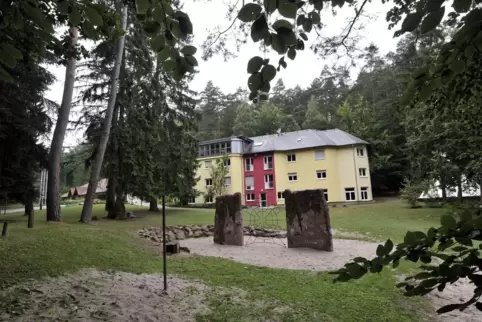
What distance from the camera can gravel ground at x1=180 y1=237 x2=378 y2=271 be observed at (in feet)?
27.2

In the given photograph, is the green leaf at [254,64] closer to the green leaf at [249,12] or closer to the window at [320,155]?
the green leaf at [249,12]

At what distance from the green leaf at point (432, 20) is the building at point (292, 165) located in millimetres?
29206

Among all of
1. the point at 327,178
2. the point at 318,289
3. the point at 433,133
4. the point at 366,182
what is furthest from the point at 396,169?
the point at 318,289

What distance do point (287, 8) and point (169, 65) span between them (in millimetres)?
514

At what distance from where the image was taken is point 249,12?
3.23 ft

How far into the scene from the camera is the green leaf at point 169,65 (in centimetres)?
124

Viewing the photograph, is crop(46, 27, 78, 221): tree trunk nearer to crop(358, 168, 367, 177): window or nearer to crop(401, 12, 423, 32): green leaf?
crop(401, 12, 423, 32): green leaf

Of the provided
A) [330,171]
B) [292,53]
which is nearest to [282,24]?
[292,53]

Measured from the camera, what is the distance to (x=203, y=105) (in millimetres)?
51344

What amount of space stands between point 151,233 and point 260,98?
1310cm

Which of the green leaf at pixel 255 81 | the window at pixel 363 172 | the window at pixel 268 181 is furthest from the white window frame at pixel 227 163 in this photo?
the green leaf at pixel 255 81

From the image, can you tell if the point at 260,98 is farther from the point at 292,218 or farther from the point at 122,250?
the point at 292,218

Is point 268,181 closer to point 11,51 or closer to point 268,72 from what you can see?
point 11,51

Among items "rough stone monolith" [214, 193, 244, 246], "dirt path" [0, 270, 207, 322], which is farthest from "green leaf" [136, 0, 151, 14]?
"rough stone monolith" [214, 193, 244, 246]
